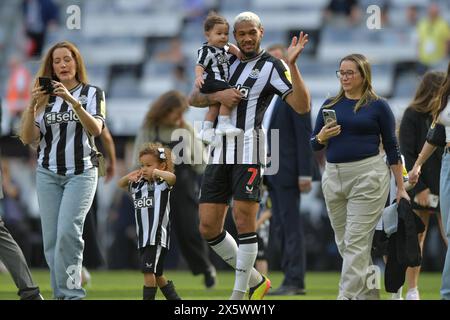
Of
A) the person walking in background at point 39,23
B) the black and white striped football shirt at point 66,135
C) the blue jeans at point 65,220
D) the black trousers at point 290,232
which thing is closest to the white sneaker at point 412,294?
the black trousers at point 290,232

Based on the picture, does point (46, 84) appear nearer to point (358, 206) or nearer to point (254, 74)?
point (254, 74)

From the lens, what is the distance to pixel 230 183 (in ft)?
29.3

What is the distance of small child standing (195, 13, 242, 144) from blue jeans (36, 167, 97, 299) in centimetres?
108

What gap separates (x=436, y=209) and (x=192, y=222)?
2995mm

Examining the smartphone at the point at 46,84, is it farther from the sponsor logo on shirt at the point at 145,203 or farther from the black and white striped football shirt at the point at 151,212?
the sponsor logo on shirt at the point at 145,203

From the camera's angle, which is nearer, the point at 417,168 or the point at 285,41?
the point at 417,168

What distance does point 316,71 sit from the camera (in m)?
20.0

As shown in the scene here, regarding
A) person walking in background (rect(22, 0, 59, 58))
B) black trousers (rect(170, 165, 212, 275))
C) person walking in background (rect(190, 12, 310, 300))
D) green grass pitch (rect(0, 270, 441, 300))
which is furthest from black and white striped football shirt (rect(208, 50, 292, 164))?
person walking in background (rect(22, 0, 59, 58))

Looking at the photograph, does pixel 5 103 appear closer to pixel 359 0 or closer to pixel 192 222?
pixel 359 0

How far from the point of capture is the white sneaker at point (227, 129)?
8820mm

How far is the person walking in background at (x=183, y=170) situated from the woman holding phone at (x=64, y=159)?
2.29 metres

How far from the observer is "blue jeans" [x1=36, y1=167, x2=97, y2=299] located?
9002 millimetres

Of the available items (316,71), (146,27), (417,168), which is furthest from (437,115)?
(146,27)
